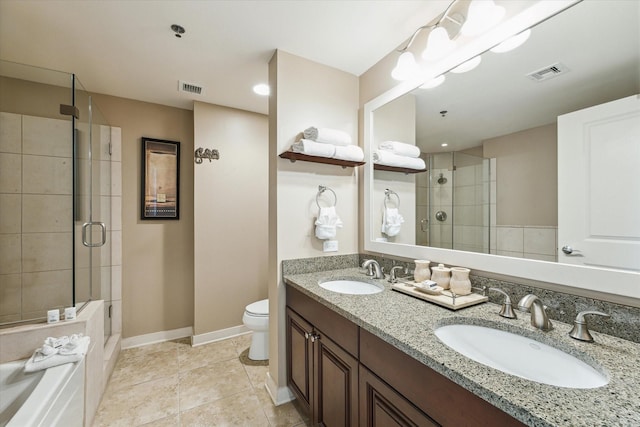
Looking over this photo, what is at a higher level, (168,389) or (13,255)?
(13,255)

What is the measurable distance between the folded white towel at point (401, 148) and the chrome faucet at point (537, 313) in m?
0.98

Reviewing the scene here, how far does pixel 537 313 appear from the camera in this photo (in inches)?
37.4

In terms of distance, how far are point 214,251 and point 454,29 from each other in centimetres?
260

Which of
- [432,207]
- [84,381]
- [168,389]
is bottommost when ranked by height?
[168,389]

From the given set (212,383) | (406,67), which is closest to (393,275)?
(406,67)

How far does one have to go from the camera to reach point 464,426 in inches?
28.0

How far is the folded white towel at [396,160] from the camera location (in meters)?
1.66

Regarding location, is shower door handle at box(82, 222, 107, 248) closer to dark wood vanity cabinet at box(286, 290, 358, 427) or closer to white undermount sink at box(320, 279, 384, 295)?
dark wood vanity cabinet at box(286, 290, 358, 427)

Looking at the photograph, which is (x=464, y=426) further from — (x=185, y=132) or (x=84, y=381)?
(x=185, y=132)

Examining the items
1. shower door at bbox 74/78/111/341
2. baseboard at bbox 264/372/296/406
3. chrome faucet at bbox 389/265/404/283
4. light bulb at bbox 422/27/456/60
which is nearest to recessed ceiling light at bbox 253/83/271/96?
shower door at bbox 74/78/111/341

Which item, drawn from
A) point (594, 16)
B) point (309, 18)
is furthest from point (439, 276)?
point (309, 18)

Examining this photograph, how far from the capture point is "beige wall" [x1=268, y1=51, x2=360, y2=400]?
182 centimetres

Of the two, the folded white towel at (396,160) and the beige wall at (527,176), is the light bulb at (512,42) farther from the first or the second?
the folded white towel at (396,160)

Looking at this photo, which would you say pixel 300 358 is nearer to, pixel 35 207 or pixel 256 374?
pixel 256 374
